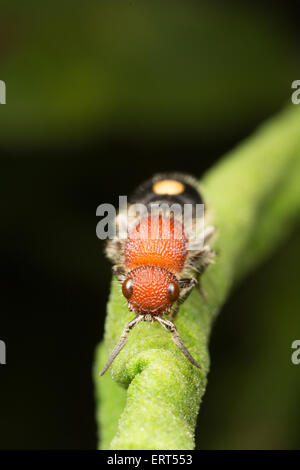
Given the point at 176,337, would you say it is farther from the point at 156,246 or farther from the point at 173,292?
the point at 156,246

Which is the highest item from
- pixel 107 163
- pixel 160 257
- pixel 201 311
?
pixel 107 163

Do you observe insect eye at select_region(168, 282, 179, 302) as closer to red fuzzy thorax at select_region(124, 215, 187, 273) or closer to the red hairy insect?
the red hairy insect

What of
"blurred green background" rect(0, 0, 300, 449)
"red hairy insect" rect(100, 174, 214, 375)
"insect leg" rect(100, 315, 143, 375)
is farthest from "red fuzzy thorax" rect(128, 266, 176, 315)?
"blurred green background" rect(0, 0, 300, 449)

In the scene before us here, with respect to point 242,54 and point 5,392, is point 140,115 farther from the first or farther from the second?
point 5,392

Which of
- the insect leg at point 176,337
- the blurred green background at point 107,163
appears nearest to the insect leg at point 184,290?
the insect leg at point 176,337

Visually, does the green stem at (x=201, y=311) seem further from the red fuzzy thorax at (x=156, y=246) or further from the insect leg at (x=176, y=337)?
the red fuzzy thorax at (x=156, y=246)

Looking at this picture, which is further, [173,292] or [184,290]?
[184,290]

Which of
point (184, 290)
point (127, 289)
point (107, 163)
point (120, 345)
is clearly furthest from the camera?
point (107, 163)

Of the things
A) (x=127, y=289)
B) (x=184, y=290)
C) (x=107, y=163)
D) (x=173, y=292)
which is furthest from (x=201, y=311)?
(x=107, y=163)
